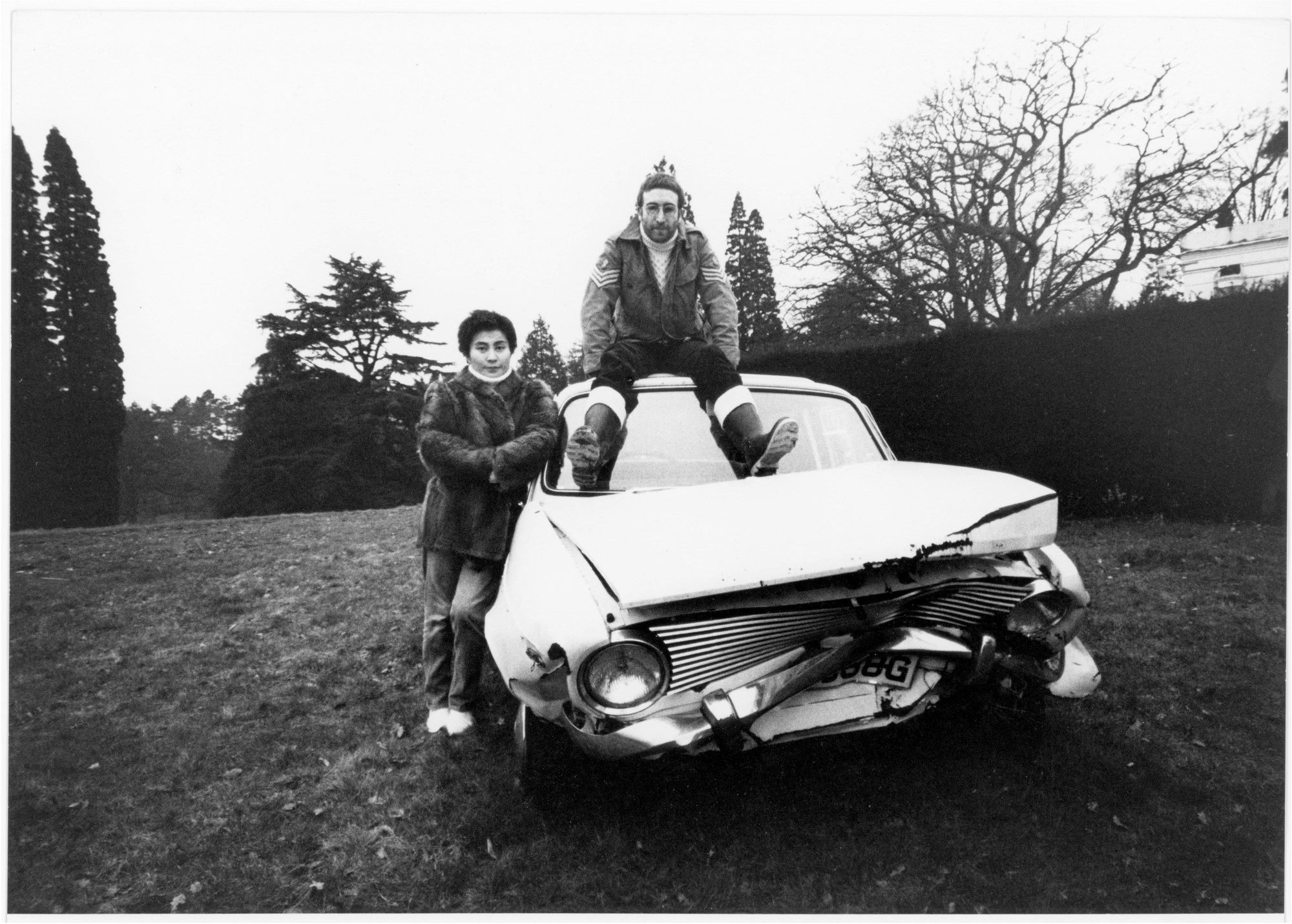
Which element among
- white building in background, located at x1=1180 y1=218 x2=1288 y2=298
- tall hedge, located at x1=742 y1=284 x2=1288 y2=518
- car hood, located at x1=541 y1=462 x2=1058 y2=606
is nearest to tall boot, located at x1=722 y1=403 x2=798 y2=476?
car hood, located at x1=541 y1=462 x2=1058 y2=606

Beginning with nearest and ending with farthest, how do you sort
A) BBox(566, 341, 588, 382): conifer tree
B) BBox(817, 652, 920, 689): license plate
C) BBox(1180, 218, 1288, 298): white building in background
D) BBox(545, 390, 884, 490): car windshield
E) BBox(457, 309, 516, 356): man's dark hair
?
BBox(817, 652, 920, 689): license plate
BBox(545, 390, 884, 490): car windshield
BBox(457, 309, 516, 356): man's dark hair
BBox(1180, 218, 1288, 298): white building in background
BBox(566, 341, 588, 382): conifer tree

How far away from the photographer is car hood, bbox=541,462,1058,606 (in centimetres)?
162

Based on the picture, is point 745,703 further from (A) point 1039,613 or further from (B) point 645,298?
(B) point 645,298

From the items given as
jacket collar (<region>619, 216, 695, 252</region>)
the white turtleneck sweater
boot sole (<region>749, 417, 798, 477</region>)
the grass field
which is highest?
jacket collar (<region>619, 216, 695, 252</region>)

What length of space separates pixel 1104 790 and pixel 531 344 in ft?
11.6

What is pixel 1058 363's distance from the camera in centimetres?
649

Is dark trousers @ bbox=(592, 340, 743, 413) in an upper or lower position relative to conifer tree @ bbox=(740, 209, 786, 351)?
lower

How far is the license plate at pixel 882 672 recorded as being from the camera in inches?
69.9

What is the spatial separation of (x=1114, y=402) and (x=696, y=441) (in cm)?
529

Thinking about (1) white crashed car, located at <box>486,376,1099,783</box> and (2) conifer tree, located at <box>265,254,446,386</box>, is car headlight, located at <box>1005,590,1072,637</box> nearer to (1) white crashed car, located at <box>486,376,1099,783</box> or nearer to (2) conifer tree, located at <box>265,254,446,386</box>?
(1) white crashed car, located at <box>486,376,1099,783</box>

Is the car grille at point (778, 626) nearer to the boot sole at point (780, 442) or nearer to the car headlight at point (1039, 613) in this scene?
the car headlight at point (1039, 613)

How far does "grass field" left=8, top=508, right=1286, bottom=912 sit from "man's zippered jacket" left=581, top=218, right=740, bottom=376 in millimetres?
1852

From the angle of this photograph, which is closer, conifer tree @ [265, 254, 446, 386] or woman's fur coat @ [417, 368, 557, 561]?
woman's fur coat @ [417, 368, 557, 561]

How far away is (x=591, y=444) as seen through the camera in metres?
2.50
